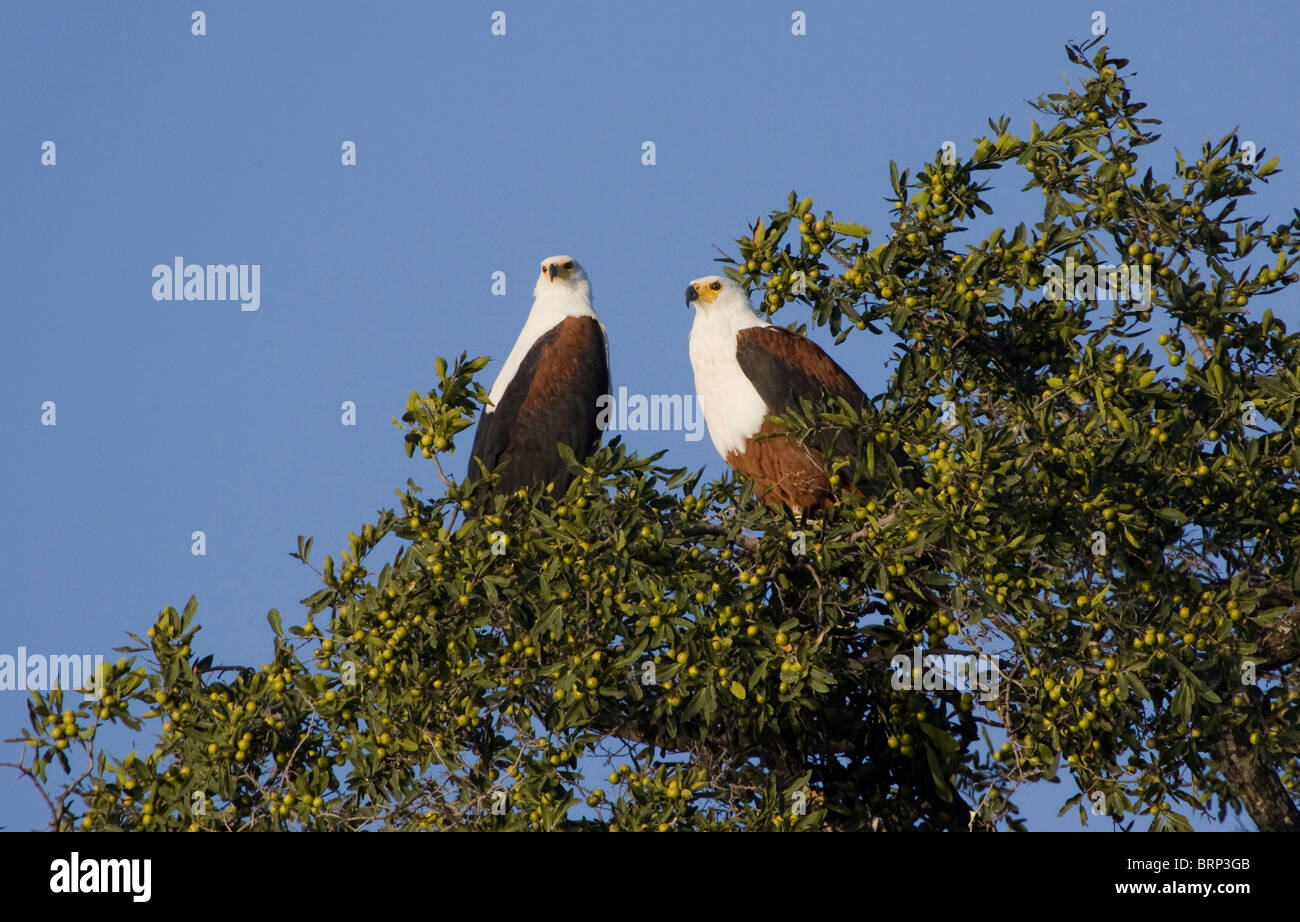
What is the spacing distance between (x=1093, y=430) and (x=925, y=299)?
1.05m

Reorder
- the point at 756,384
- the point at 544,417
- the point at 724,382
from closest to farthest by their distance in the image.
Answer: the point at 756,384
the point at 724,382
the point at 544,417

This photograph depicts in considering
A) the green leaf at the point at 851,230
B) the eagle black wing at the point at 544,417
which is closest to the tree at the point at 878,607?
the green leaf at the point at 851,230

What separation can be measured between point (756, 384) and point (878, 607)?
6.94ft

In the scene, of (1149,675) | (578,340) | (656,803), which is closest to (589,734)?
(656,803)

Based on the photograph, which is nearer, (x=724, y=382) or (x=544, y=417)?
(x=724, y=382)

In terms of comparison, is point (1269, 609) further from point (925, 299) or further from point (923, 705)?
point (925, 299)

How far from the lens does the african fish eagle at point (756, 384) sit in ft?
26.8

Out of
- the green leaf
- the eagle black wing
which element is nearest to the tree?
the green leaf

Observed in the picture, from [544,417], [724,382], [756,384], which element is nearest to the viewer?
[756,384]

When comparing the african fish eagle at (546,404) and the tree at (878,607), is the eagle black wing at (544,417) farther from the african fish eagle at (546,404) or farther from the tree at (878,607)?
the tree at (878,607)

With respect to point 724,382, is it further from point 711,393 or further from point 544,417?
point 544,417

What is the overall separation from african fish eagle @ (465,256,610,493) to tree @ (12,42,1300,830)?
2145 millimetres

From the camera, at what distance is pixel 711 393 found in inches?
334

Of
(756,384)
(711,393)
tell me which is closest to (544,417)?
(711,393)
